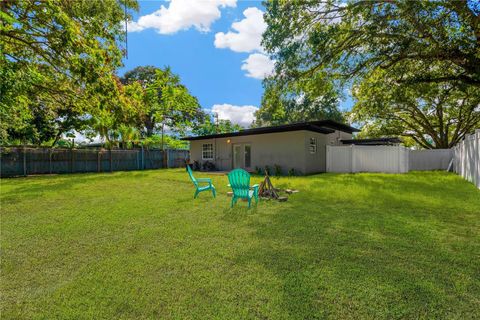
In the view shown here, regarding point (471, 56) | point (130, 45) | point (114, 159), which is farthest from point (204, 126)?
point (471, 56)

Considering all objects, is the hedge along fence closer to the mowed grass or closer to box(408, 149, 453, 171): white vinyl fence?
the mowed grass

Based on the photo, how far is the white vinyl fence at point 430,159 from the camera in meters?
16.5

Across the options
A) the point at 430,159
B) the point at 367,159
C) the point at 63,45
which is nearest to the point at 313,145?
the point at 367,159

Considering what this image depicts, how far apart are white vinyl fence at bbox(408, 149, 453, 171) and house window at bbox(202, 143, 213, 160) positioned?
14.7 metres

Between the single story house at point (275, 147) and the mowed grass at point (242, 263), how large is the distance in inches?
327

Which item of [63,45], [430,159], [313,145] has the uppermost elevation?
[63,45]

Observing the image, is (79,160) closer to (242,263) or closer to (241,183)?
(241,183)

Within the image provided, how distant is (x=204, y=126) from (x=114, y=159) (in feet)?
46.1

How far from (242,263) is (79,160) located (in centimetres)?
1734

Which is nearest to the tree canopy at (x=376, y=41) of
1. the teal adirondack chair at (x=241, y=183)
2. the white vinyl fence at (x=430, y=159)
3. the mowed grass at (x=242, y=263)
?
the teal adirondack chair at (x=241, y=183)

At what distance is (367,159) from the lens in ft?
47.1

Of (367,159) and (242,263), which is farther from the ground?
(367,159)

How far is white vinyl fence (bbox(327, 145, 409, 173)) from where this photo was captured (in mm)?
13977

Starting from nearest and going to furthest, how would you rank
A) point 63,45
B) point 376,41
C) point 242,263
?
point 242,263
point 63,45
point 376,41
